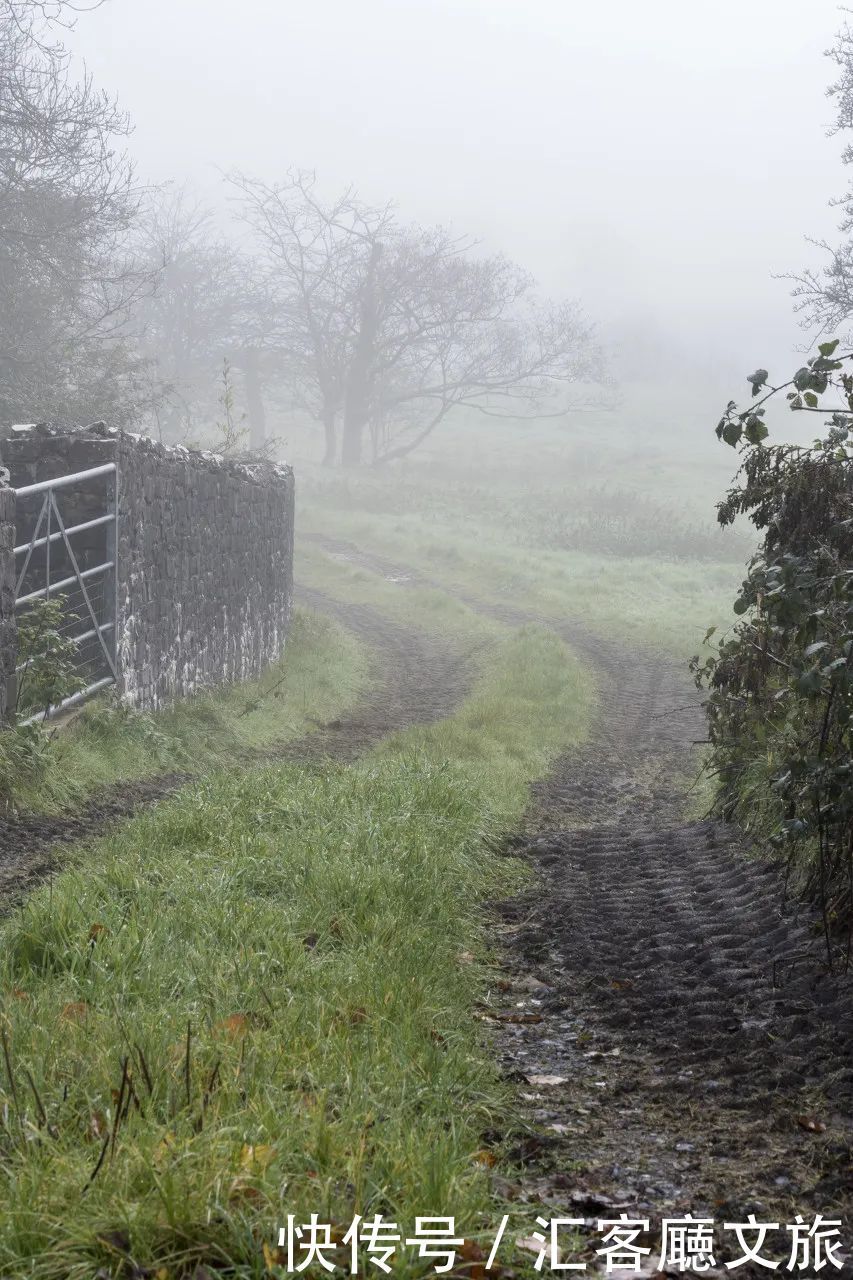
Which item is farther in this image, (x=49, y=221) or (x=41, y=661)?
(x=49, y=221)

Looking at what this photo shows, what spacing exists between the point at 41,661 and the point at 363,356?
1362 inches

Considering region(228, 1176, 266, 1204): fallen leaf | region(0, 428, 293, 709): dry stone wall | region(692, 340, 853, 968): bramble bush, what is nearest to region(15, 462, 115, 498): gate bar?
region(0, 428, 293, 709): dry stone wall

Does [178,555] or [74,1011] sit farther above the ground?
[178,555]

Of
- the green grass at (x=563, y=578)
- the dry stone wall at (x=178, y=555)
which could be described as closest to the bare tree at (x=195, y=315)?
the green grass at (x=563, y=578)

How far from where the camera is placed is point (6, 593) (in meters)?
8.15

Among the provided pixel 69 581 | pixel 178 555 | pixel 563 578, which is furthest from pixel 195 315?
pixel 69 581

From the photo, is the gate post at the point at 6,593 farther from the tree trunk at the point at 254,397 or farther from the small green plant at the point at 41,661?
the tree trunk at the point at 254,397

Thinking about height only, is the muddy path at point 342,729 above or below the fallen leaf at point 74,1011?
below

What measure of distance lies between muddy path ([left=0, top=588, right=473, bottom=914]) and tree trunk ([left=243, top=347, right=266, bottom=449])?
2467 centimetres

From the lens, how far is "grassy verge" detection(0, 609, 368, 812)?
7773mm

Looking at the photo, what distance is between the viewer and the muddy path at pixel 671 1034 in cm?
313

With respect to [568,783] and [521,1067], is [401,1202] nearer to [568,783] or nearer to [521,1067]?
[521,1067]

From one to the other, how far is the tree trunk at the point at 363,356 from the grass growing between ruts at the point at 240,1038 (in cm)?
3665

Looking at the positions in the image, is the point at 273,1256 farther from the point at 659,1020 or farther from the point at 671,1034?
the point at 659,1020
